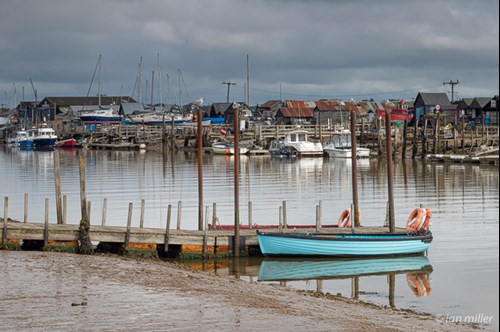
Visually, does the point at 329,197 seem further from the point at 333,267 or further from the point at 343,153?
the point at 343,153

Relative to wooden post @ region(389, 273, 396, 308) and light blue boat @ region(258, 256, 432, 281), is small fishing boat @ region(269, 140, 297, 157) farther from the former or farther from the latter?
wooden post @ region(389, 273, 396, 308)

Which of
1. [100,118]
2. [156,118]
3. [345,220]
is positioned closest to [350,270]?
[345,220]

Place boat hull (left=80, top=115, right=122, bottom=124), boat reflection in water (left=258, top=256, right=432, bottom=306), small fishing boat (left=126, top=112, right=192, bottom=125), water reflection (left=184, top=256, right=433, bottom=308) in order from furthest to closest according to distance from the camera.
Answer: boat hull (left=80, top=115, right=122, bottom=124)
small fishing boat (left=126, top=112, right=192, bottom=125)
boat reflection in water (left=258, top=256, right=432, bottom=306)
water reflection (left=184, top=256, right=433, bottom=308)

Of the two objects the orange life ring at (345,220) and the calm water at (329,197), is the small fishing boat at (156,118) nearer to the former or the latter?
the calm water at (329,197)

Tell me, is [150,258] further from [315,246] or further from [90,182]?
[90,182]

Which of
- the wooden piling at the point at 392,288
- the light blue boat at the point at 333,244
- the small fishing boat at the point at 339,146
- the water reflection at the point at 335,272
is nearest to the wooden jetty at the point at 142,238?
the water reflection at the point at 335,272

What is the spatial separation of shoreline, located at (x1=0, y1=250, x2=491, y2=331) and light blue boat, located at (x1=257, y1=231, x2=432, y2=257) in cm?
420

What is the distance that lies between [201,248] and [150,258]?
2010 millimetres

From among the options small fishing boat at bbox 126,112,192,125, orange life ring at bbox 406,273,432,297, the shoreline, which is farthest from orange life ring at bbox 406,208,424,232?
small fishing boat at bbox 126,112,192,125

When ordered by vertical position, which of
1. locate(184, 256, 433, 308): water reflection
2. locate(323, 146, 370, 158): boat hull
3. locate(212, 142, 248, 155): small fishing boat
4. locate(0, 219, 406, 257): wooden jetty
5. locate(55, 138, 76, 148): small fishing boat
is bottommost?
locate(184, 256, 433, 308): water reflection

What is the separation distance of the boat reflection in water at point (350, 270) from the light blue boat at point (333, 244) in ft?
0.86

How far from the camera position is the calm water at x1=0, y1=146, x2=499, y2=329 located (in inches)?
1042

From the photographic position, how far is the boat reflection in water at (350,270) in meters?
27.2

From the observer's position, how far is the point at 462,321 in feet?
67.1
